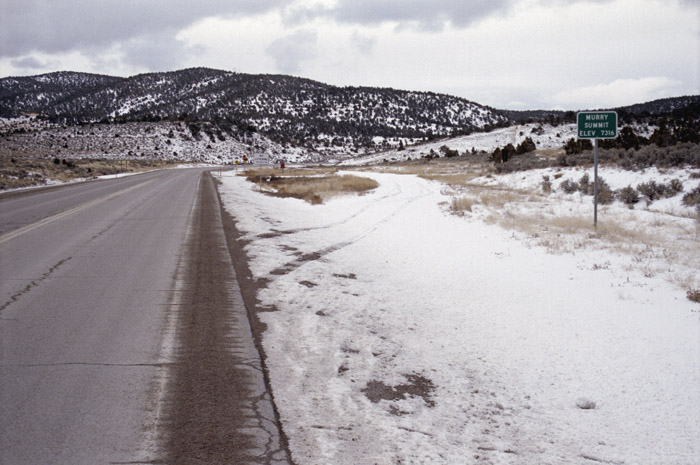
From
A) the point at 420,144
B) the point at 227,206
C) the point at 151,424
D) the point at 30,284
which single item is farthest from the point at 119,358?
the point at 420,144

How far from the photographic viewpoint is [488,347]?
17.9 feet

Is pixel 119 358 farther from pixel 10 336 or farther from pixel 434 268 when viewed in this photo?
pixel 434 268

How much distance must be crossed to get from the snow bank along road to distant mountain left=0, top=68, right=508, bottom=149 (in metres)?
128

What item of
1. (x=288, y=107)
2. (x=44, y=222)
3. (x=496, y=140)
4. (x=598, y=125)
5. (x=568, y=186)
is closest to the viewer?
(x=598, y=125)

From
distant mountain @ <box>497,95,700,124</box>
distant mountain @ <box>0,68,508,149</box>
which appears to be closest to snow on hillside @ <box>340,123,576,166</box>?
distant mountain @ <box>497,95,700,124</box>

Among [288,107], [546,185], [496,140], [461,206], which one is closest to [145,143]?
[288,107]

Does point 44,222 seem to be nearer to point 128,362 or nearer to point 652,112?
point 128,362

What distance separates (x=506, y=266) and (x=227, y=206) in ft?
45.4

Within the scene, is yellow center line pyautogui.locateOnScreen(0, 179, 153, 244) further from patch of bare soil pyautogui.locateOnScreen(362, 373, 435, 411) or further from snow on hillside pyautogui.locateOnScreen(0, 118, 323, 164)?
snow on hillside pyautogui.locateOnScreen(0, 118, 323, 164)

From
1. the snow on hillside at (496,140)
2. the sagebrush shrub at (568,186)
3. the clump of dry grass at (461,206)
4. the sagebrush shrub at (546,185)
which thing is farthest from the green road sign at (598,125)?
the snow on hillside at (496,140)

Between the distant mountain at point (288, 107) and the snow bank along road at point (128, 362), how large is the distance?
128 meters

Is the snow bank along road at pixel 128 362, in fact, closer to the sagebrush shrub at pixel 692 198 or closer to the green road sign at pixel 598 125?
the green road sign at pixel 598 125

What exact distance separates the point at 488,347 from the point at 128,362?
383 centimetres

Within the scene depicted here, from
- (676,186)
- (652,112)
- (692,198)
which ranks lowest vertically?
(692,198)
